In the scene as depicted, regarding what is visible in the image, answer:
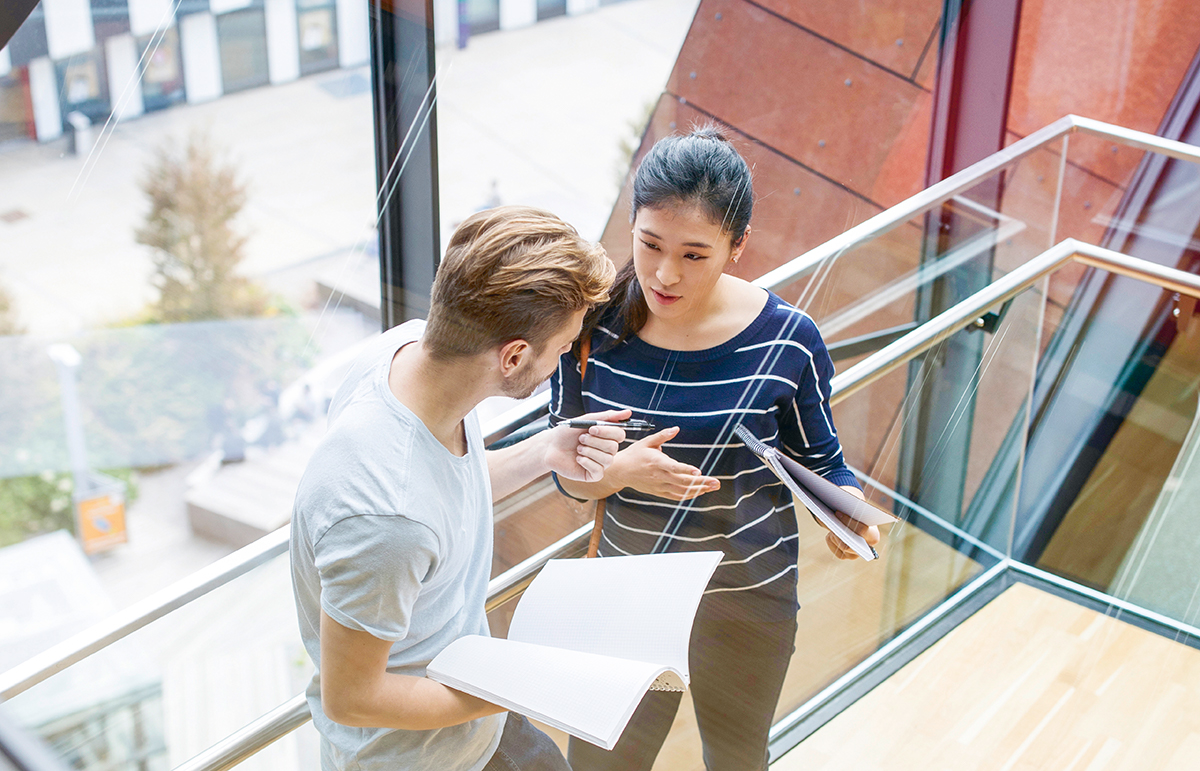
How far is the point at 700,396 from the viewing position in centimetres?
86

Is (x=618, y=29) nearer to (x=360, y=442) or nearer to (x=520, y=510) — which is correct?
(x=520, y=510)

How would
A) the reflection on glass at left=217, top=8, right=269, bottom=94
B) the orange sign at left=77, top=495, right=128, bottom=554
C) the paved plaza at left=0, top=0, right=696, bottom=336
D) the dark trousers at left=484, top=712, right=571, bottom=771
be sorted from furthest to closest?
the orange sign at left=77, top=495, right=128, bottom=554 < the reflection on glass at left=217, top=8, right=269, bottom=94 < the paved plaza at left=0, top=0, right=696, bottom=336 < the dark trousers at left=484, top=712, right=571, bottom=771

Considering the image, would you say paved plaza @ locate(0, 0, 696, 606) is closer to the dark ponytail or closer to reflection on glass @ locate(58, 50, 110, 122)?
reflection on glass @ locate(58, 50, 110, 122)

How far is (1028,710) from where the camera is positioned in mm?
1001

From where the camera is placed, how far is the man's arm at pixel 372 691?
666mm

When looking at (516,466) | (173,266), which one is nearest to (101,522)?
(173,266)

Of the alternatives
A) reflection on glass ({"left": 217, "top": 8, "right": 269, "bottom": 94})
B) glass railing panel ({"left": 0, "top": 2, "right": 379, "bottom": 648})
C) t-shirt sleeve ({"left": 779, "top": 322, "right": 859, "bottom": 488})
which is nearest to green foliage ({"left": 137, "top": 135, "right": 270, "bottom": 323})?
glass railing panel ({"left": 0, "top": 2, "right": 379, "bottom": 648})

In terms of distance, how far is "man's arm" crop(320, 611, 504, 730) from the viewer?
67 centimetres

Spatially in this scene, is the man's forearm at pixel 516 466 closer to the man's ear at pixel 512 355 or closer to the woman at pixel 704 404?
the woman at pixel 704 404

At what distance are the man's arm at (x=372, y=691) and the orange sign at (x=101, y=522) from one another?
143 centimetres

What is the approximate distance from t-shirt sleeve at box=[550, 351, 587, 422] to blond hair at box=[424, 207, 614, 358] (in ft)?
0.66

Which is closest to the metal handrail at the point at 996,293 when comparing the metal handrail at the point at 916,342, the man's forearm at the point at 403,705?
the metal handrail at the point at 916,342

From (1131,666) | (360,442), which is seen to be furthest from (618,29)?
(1131,666)

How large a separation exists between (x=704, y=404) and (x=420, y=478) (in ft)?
0.97
